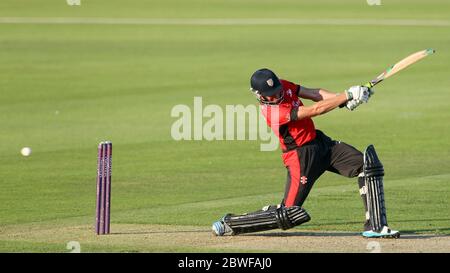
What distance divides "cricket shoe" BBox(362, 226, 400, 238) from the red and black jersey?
121 cm

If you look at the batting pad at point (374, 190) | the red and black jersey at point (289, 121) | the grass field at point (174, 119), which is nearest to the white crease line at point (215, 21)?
the grass field at point (174, 119)

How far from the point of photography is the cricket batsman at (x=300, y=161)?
11875mm

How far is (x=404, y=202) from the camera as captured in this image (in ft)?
49.7

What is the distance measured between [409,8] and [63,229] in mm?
44553

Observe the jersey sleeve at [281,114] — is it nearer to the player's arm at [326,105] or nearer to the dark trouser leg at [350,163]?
the player's arm at [326,105]

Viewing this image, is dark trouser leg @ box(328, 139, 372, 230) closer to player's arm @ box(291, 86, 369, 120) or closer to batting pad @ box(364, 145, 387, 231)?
batting pad @ box(364, 145, 387, 231)

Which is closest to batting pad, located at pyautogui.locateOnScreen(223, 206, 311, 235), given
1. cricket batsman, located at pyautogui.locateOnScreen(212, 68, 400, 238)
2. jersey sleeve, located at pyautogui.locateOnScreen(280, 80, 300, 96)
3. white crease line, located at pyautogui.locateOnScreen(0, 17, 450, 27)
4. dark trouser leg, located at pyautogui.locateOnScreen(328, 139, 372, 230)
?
cricket batsman, located at pyautogui.locateOnScreen(212, 68, 400, 238)

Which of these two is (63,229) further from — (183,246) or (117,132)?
(117,132)

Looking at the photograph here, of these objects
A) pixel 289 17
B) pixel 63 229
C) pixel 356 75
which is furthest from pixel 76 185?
pixel 289 17

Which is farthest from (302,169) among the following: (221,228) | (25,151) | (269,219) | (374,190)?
(25,151)

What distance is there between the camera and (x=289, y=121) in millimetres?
11883

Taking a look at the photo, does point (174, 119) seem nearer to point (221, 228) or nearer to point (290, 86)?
point (221, 228)

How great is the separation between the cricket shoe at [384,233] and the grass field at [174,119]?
0.92 feet

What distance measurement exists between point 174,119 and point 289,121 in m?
13.1
